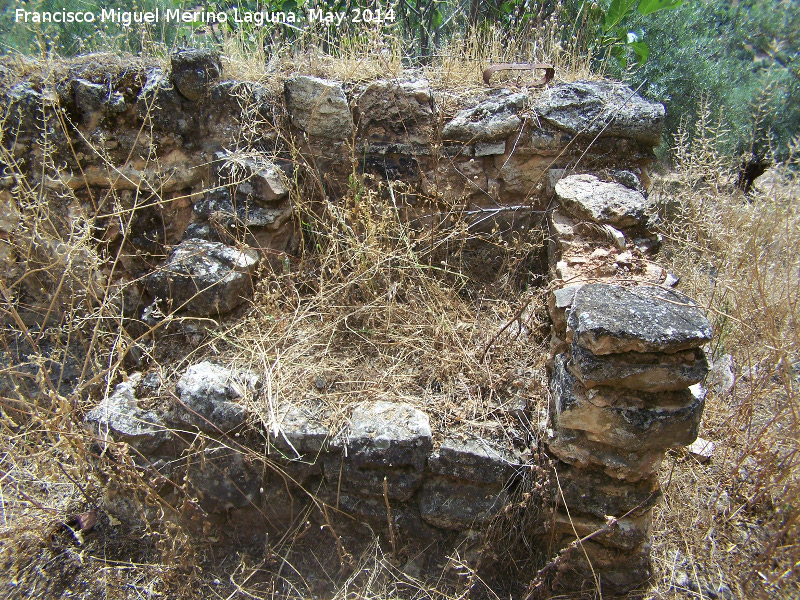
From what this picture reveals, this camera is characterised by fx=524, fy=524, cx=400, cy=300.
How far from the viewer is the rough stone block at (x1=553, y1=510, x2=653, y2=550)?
2031 millimetres

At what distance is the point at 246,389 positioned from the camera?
2336 mm

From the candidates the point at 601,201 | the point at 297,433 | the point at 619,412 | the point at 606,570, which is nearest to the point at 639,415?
the point at 619,412

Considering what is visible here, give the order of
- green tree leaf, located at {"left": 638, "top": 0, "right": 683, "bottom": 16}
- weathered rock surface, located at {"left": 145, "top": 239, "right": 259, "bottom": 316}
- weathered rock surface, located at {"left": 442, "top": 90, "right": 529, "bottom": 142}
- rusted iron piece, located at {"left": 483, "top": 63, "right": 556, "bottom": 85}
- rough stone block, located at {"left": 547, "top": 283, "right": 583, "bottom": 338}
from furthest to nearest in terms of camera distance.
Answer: green tree leaf, located at {"left": 638, "top": 0, "right": 683, "bottom": 16} < rusted iron piece, located at {"left": 483, "top": 63, "right": 556, "bottom": 85} < weathered rock surface, located at {"left": 442, "top": 90, "right": 529, "bottom": 142} < weathered rock surface, located at {"left": 145, "top": 239, "right": 259, "bottom": 316} < rough stone block, located at {"left": 547, "top": 283, "right": 583, "bottom": 338}

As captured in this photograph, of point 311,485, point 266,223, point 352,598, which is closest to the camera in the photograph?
point 352,598

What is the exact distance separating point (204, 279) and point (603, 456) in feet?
6.75

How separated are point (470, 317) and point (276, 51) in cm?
227

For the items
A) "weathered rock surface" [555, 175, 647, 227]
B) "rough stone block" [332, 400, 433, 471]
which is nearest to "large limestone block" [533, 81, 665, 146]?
"weathered rock surface" [555, 175, 647, 227]

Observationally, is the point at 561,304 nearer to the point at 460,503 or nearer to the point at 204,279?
the point at 460,503

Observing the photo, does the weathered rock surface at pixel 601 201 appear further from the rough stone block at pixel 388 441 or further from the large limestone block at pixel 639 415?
the rough stone block at pixel 388 441

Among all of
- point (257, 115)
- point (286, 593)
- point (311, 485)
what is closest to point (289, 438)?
point (311, 485)

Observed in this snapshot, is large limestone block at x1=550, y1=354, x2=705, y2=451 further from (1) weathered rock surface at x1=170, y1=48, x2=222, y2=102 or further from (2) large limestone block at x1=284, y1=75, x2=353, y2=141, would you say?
(1) weathered rock surface at x1=170, y1=48, x2=222, y2=102

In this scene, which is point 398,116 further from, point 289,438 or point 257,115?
point 289,438

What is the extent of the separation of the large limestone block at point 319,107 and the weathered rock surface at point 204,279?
0.89 metres

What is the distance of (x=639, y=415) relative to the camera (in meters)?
1.82
